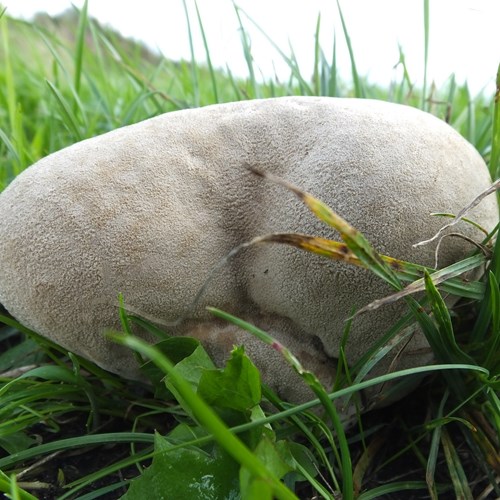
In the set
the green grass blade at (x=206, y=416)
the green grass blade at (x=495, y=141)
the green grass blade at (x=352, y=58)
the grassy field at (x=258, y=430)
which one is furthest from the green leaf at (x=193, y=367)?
the green grass blade at (x=352, y=58)

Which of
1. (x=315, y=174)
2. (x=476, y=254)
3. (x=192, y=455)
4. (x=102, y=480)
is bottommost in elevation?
(x=102, y=480)

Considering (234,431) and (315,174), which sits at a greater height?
(315,174)

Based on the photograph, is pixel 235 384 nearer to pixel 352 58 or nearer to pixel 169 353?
pixel 169 353

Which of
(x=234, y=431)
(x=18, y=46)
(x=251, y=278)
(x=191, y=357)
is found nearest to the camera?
(x=234, y=431)

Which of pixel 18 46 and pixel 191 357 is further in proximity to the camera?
pixel 18 46

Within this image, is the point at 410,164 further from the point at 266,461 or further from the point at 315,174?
the point at 266,461

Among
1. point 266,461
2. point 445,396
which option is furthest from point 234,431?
point 445,396
